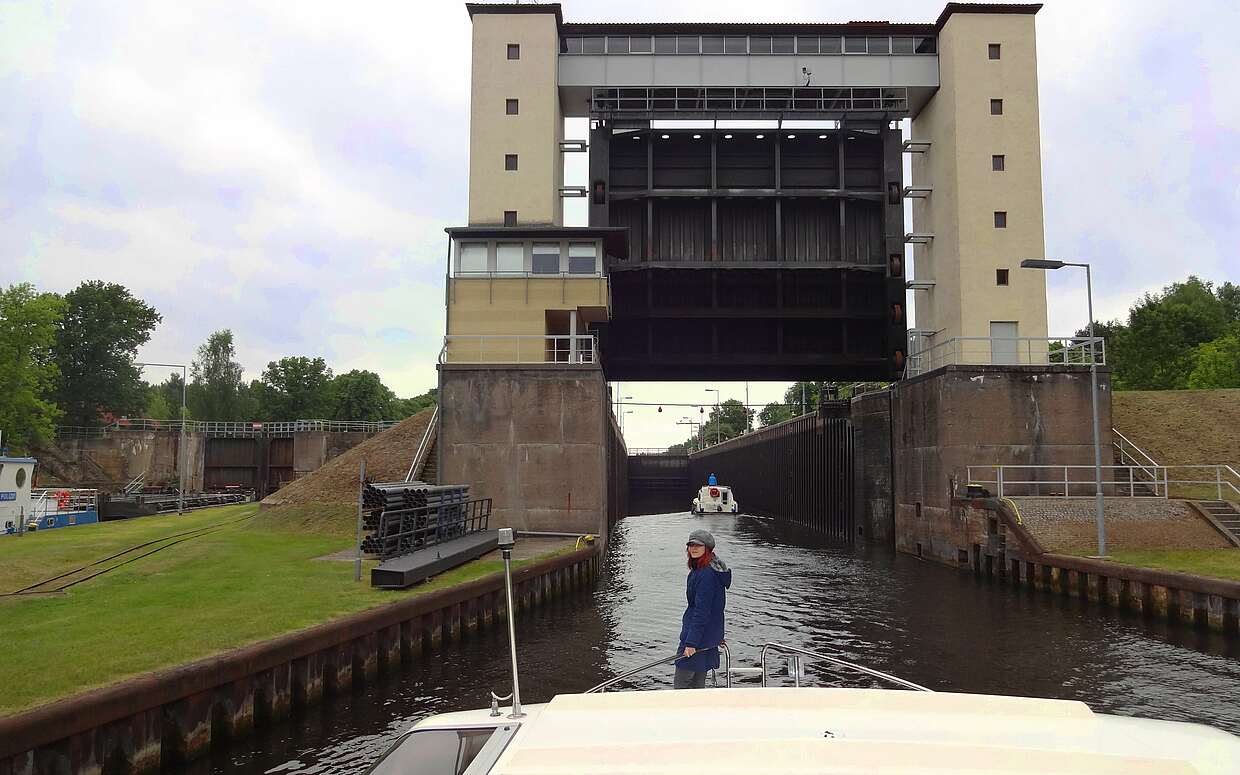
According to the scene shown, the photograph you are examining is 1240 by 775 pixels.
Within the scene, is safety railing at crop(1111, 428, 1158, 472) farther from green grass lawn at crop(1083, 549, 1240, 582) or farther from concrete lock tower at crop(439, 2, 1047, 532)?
green grass lawn at crop(1083, 549, 1240, 582)

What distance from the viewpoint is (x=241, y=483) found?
208 feet

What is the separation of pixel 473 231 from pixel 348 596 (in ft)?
58.4

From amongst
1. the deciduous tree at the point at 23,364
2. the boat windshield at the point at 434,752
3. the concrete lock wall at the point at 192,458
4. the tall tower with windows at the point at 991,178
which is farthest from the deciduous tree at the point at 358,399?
the boat windshield at the point at 434,752

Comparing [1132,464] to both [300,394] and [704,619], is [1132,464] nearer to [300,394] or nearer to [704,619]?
[704,619]

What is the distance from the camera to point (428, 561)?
674 inches

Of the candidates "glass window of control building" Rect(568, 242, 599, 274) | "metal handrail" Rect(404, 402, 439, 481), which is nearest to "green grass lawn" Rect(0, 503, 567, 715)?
"metal handrail" Rect(404, 402, 439, 481)

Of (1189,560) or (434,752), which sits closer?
(434,752)

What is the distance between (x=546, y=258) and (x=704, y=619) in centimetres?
2378

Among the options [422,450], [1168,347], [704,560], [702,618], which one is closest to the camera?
[702,618]

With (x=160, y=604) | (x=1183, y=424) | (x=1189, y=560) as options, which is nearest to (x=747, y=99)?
(x=1183, y=424)

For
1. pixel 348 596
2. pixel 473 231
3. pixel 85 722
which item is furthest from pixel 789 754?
pixel 473 231

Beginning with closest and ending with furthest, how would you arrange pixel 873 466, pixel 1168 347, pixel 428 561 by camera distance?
pixel 428 561
pixel 873 466
pixel 1168 347

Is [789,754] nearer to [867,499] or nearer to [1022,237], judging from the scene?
[1022,237]

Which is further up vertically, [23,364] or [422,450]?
[23,364]
